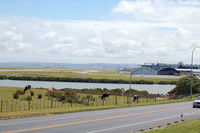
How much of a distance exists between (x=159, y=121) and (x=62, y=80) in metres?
109

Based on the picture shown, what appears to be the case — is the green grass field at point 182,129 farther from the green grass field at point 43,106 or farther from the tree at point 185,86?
the tree at point 185,86

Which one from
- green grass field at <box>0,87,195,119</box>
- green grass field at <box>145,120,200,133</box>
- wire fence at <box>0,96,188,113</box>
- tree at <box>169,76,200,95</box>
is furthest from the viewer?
tree at <box>169,76,200,95</box>

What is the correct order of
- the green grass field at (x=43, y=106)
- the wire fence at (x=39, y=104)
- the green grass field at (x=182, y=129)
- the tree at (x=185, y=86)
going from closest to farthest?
the green grass field at (x=182, y=129) → the green grass field at (x=43, y=106) → the wire fence at (x=39, y=104) → the tree at (x=185, y=86)

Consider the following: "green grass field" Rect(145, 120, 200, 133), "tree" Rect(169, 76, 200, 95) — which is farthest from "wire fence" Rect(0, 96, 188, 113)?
"tree" Rect(169, 76, 200, 95)

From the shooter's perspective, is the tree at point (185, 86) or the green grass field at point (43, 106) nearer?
the green grass field at point (43, 106)

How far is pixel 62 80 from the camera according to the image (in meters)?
132

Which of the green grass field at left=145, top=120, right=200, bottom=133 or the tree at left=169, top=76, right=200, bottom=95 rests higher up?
the tree at left=169, top=76, right=200, bottom=95

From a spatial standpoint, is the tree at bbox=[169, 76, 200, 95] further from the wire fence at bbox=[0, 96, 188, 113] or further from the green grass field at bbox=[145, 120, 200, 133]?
the green grass field at bbox=[145, 120, 200, 133]

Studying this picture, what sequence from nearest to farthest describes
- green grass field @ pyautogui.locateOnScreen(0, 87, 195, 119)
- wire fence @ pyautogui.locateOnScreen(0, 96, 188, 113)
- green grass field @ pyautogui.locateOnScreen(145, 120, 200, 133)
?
green grass field @ pyautogui.locateOnScreen(145, 120, 200, 133), green grass field @ pyautogui.locateOnScreen(0, 87, 195, 119), wire fence @ pyautogui.locateOnScreen(0, 96, 188, 113)

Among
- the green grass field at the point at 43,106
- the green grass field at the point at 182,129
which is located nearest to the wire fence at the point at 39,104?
the green grass field at the point at 43,106

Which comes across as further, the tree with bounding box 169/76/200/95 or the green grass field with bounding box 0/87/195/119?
the tree with bounding box 169/76/200/95

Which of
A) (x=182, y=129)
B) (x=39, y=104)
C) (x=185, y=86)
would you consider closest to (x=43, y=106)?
(x=39, y=104)

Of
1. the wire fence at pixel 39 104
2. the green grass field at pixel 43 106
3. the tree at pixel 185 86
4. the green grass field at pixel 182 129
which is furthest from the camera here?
the tree at pixel 185 86

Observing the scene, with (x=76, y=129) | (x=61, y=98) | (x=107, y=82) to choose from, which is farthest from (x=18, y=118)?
(x=107, y=82)
